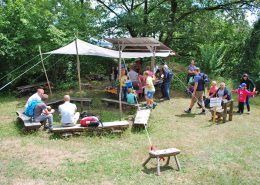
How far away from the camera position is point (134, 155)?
25.5 feet

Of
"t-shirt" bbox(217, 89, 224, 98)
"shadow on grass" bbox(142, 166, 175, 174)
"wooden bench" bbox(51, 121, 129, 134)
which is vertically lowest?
"shadow on grass" bbox(142, 166, 175, 174)

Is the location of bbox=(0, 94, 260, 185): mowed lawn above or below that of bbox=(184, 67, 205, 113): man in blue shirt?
below

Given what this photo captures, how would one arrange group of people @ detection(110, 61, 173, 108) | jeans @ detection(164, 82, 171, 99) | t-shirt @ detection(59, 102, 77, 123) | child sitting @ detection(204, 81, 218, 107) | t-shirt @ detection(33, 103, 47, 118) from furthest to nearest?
1. jeans @ detection(164, 82, 171, 99)
2. group of people @ detection(110, 61, 173, 108)
3. child sitting @ detection(204, 81, 218, 107)
4. t-shirt @ detection(33, 103, 47, 118)
5. t-shirt @ detection(59, 102, 77, 123)

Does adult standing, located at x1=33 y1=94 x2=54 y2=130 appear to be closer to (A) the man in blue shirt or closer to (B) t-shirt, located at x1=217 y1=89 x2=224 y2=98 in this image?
(A) the man in blue shirt

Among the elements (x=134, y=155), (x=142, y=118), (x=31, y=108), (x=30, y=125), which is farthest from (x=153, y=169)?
(x=31, y=108)

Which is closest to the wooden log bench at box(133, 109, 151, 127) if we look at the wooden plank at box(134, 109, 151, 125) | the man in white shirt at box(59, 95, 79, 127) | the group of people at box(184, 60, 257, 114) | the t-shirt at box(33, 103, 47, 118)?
the wooden plank at box(134, 109, 151, 125)

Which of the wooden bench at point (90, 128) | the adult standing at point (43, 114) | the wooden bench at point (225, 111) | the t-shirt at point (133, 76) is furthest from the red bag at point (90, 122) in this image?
the t-shirt at point (133, 76)

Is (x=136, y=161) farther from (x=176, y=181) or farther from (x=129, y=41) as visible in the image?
(x=129, y=41)

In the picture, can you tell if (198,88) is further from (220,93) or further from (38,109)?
(38,109)

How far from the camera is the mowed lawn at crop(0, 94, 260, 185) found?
21.4 ft

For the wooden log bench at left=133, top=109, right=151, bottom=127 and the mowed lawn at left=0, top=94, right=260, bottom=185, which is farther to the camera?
the wooden log bench at left=133, top=109, right=151, bottom=127

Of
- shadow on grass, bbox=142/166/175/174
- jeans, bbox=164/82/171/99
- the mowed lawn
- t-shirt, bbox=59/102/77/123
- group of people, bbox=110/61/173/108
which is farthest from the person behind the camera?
jeans, bbox=164/82/171/99

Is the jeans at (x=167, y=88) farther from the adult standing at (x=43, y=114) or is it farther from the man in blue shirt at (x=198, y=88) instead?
the adult standing at (x=43, y=114)

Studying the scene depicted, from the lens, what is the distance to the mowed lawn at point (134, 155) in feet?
21.4
